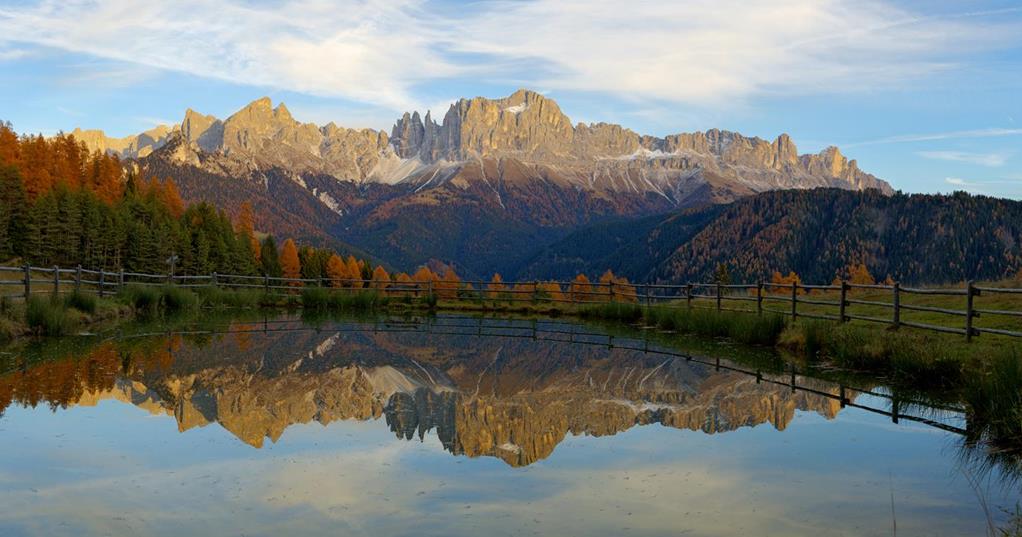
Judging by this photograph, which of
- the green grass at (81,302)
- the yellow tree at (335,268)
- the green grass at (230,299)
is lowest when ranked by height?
the yellow tree at (335,268)

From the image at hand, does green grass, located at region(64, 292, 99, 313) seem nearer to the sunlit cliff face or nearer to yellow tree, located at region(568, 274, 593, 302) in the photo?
the sunlit cliff face

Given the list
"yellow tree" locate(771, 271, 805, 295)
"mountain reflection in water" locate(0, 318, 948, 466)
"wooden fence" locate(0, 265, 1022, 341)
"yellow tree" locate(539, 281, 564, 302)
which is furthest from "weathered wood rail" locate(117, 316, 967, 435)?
"yellow tree" locate(771, 271, 805, 295)

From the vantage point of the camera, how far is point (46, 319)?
22312 millimetres

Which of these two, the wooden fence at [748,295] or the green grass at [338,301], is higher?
the wooden fence at [748,295]

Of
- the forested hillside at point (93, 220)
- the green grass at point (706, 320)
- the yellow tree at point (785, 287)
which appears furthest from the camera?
the forested hillside at point (93, 220)

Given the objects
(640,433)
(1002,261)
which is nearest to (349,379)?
(640,433)

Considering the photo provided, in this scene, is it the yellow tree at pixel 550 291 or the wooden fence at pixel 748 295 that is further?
the yellow tree at pixel 550 291

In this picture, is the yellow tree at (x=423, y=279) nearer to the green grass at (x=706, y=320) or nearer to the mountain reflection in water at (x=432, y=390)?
the green grass at (x=706, y=320)

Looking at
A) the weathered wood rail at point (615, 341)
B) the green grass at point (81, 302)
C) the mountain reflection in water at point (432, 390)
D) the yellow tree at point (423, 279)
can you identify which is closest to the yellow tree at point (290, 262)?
the yellow tree at point (423, 279)

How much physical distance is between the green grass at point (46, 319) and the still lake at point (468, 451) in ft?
12.9

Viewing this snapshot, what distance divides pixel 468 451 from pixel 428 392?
4650 millimetres

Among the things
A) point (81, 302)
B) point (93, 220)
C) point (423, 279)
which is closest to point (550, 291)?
point (81, 302)

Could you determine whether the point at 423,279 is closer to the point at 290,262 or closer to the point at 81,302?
the point at 290,262

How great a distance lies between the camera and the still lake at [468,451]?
7.49 meters
